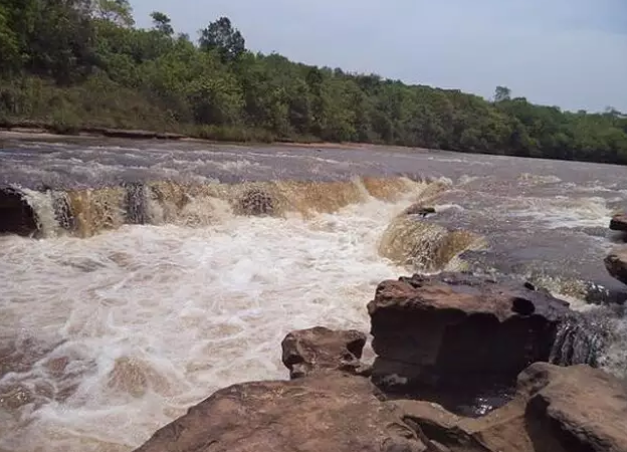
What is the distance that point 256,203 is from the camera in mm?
11445

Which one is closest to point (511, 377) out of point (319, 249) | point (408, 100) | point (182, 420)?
point (182, 420)

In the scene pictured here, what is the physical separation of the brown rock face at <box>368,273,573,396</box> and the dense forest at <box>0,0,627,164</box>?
1915cm

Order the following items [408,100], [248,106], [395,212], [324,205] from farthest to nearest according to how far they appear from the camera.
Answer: [408,100] < [248,106] < [395,212] < [324,205]

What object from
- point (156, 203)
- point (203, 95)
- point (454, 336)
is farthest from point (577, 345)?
point (203, 95)

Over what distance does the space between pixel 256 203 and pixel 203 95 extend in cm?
1888

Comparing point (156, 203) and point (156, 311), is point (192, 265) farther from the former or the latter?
point (156, 203)

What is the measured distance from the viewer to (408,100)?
4881 cm

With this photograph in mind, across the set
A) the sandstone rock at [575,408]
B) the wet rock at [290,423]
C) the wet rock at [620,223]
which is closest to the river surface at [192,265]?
the wet rock at [620,223]

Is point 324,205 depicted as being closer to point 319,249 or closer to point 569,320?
point 319,249

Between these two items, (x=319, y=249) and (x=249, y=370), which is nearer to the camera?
(x=249, y=370)

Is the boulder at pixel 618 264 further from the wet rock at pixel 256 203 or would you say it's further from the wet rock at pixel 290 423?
the wet rock at pixel 256 203

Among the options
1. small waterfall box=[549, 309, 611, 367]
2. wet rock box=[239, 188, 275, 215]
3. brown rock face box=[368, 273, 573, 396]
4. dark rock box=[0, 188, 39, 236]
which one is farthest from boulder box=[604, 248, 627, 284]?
dark rock box=[0, 188, 39, 236]

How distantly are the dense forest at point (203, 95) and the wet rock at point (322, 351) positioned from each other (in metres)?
18.9

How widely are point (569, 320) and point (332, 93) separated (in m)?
36.3
